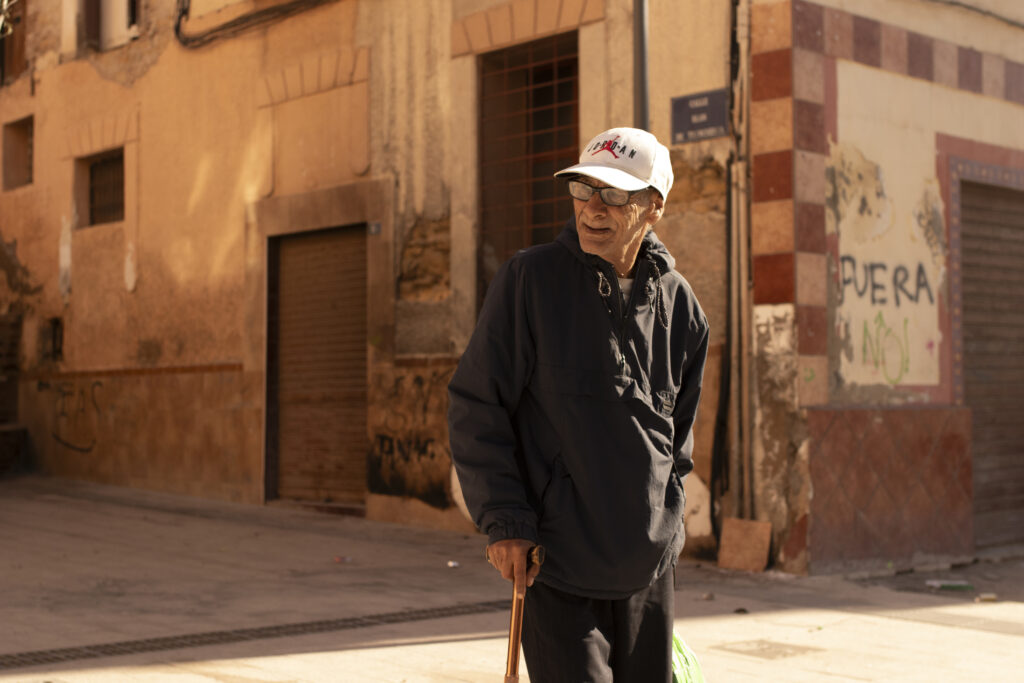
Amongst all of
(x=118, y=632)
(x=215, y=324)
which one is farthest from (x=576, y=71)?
(x=118, y=632)

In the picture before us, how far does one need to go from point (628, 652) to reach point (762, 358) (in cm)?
628

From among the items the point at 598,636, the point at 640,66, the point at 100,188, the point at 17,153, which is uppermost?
the point at 17,153

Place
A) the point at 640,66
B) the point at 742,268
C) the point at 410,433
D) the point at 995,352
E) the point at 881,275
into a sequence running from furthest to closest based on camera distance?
the point at 410,433, the point at 995,352, the point at 881,275, the point at 742,268, the point at 640,66

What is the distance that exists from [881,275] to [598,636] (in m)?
7.20

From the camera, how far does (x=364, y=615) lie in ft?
23.0

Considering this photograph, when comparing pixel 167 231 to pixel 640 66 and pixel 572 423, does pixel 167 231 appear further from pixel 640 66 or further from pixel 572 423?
pixel 572 423

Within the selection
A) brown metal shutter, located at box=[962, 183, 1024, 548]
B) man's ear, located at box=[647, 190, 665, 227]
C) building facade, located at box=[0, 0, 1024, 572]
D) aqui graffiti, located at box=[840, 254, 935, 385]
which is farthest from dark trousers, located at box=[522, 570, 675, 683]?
brown metal shutter, located at box=[962, 183, 1024, 548]

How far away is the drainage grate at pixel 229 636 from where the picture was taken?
5.62 metres

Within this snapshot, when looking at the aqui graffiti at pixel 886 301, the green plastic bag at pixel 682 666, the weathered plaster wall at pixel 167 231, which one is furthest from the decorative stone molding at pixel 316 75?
the green plastic bag at pixel 682 666

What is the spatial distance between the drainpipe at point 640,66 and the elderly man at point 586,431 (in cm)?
504

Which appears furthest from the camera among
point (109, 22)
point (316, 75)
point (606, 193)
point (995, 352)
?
point (109, 22)

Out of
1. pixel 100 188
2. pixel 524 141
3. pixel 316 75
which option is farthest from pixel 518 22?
pixel 100 188

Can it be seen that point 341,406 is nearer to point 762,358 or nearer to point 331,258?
point 331,258

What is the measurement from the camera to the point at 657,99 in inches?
377
